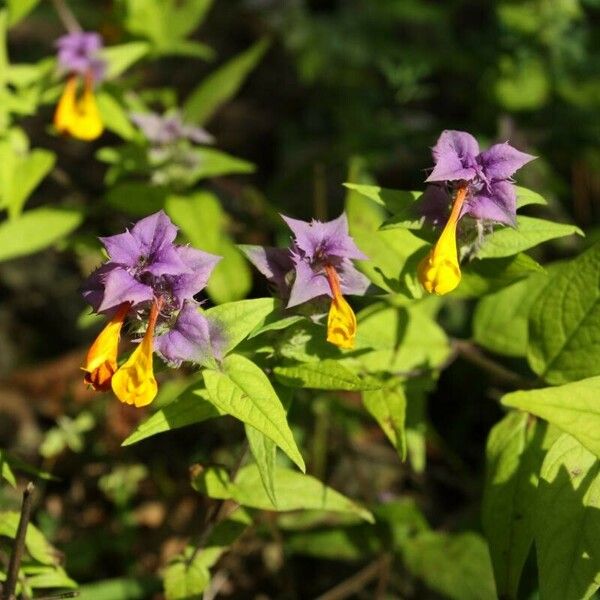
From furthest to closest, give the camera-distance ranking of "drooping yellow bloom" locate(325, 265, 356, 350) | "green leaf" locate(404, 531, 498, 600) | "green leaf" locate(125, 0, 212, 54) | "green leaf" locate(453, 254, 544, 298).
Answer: "green leaf" locate(125, 0, 212, 54), "green leaf" locate(404, 531, 498, 600), "green leaf" locate(453, 254, 544, 298), "drooping yellow bloom" locate(325, 265, 356, 350)

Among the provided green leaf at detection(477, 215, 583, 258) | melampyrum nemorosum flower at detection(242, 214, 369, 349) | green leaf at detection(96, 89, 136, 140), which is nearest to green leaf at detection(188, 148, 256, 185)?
green leaf at detection(96, 89, 136, 140)

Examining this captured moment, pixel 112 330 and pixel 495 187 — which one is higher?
pixel 495 187

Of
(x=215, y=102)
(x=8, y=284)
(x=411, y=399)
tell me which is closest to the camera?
(x=411, y=399)

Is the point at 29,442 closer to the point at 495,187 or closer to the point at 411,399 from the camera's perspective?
the point at 411,399

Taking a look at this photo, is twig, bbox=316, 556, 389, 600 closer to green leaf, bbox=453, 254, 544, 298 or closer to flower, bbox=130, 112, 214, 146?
green leaf, bbox=453, 254, 544, 298

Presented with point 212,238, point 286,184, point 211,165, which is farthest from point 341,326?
point 286,184

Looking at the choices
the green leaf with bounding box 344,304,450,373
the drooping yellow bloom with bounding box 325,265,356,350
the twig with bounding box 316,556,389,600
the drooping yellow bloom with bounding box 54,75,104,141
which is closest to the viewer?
the drooping yellow bloom with bounding box 325,265,356,350

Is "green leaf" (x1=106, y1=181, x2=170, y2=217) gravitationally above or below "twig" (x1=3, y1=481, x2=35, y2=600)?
above

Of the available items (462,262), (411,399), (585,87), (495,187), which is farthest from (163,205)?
(585,87)
